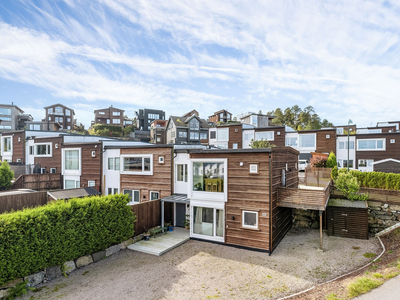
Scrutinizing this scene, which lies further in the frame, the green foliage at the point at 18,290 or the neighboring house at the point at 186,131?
the neighboring house at the point at 186,131

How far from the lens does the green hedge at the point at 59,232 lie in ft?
26.2

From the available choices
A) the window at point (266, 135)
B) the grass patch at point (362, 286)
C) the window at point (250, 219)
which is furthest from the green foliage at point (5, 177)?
the window at point (266, 135)

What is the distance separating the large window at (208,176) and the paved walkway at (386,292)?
7.31 m

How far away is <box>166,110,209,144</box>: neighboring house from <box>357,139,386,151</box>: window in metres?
33.4

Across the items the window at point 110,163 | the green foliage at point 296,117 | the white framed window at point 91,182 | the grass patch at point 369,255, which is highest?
the green foliage at point 296,117

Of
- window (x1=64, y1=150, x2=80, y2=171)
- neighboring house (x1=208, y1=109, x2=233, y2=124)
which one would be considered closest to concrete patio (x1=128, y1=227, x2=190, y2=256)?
window (x1=64, y1=150, x2=80, y2=171)

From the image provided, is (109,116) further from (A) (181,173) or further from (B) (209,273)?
(B) (209,273)

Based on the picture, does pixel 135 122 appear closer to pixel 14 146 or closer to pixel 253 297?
pixel 14 146

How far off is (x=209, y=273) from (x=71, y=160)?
60.2 feet

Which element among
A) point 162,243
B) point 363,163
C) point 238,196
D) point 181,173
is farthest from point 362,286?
point 363,163

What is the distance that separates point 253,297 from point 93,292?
5899mm

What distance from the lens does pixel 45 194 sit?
13695 mm

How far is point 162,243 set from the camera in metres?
12.6

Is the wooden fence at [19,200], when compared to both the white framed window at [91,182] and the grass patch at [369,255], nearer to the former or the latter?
the white framed window at [91,182]
